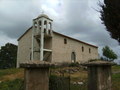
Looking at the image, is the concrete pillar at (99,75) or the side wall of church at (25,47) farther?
the side wall of church at (25,47)

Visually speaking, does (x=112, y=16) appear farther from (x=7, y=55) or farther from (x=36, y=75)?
(x=7, y=55)

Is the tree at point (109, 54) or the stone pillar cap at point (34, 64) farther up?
the tree at point (109, 54)

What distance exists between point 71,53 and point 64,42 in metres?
2.69

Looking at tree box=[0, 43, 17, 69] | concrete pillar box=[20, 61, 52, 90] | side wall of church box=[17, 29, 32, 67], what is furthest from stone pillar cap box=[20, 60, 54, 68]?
tree box=[0, 43, 17, 69]

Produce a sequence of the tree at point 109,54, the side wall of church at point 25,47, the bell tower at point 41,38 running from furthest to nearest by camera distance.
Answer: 1. the tree at point 109,54
2. the side wall of church at point 25,47
3. the bell tower at point 41,38

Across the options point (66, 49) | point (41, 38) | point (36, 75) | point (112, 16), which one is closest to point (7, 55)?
point (66, 49)

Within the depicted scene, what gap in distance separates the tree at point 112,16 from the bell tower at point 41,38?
21.1 m

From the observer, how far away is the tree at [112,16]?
942 cm

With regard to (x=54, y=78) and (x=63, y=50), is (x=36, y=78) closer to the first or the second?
(x=54, y=78)

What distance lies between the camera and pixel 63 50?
35625 mm

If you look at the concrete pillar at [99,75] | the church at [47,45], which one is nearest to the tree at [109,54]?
the church at [47,45]

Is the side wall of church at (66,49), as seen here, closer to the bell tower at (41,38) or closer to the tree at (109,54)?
the bell tower at (41,38)

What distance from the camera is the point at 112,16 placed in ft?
31.8

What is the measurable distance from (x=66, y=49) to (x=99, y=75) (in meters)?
31.3
